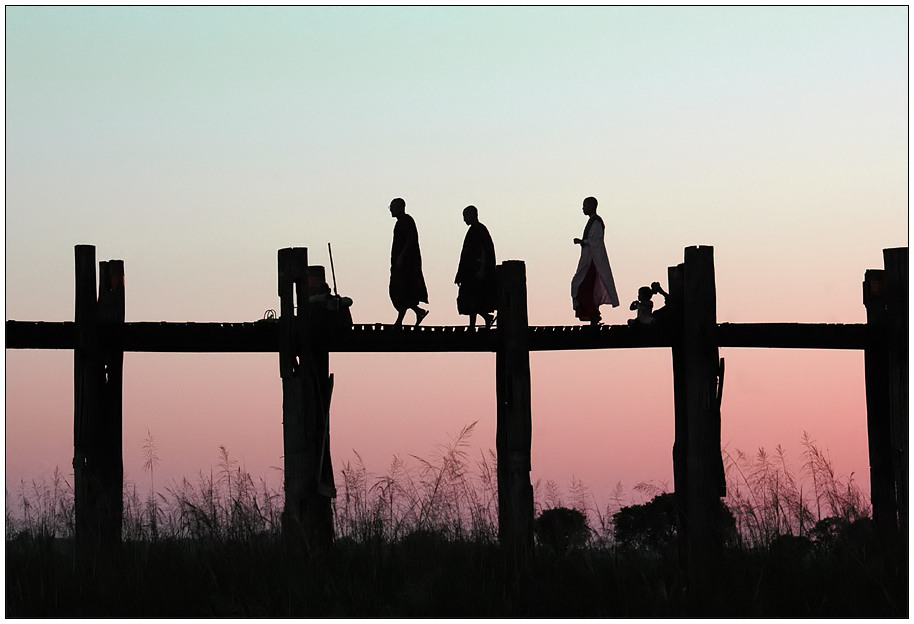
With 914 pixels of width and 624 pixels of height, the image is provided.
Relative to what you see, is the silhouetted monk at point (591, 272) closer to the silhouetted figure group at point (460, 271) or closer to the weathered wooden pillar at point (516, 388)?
the silhouetted figure group at point (460, 271)

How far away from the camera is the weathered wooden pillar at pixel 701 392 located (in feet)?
47.1

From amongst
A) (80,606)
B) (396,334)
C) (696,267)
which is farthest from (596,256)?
(80,606)

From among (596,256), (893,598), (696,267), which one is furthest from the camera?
(596,256)

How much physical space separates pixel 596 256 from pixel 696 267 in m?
1.42

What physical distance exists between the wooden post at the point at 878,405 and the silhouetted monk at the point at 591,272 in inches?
101

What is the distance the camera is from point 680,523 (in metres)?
14.5

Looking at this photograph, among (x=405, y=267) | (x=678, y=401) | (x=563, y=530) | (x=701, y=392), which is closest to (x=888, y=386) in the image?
(x=678, y=401)

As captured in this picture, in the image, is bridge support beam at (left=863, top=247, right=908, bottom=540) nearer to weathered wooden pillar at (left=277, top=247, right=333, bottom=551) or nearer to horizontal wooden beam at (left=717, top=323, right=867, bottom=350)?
horizontal wooden beam at (left=717, top=323, right=867, bottom=350)

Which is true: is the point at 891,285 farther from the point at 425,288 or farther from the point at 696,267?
the point at 425,288

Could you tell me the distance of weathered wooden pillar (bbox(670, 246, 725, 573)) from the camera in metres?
14.3

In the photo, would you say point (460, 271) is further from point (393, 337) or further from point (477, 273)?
point (393, 337)

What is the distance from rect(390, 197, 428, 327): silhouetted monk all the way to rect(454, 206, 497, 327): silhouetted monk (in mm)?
469

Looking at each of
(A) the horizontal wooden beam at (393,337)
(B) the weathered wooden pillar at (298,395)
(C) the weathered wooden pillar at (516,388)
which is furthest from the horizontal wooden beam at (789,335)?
(B) the weathered wooden pillar at (298,395)

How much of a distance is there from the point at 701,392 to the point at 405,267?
303 cm
